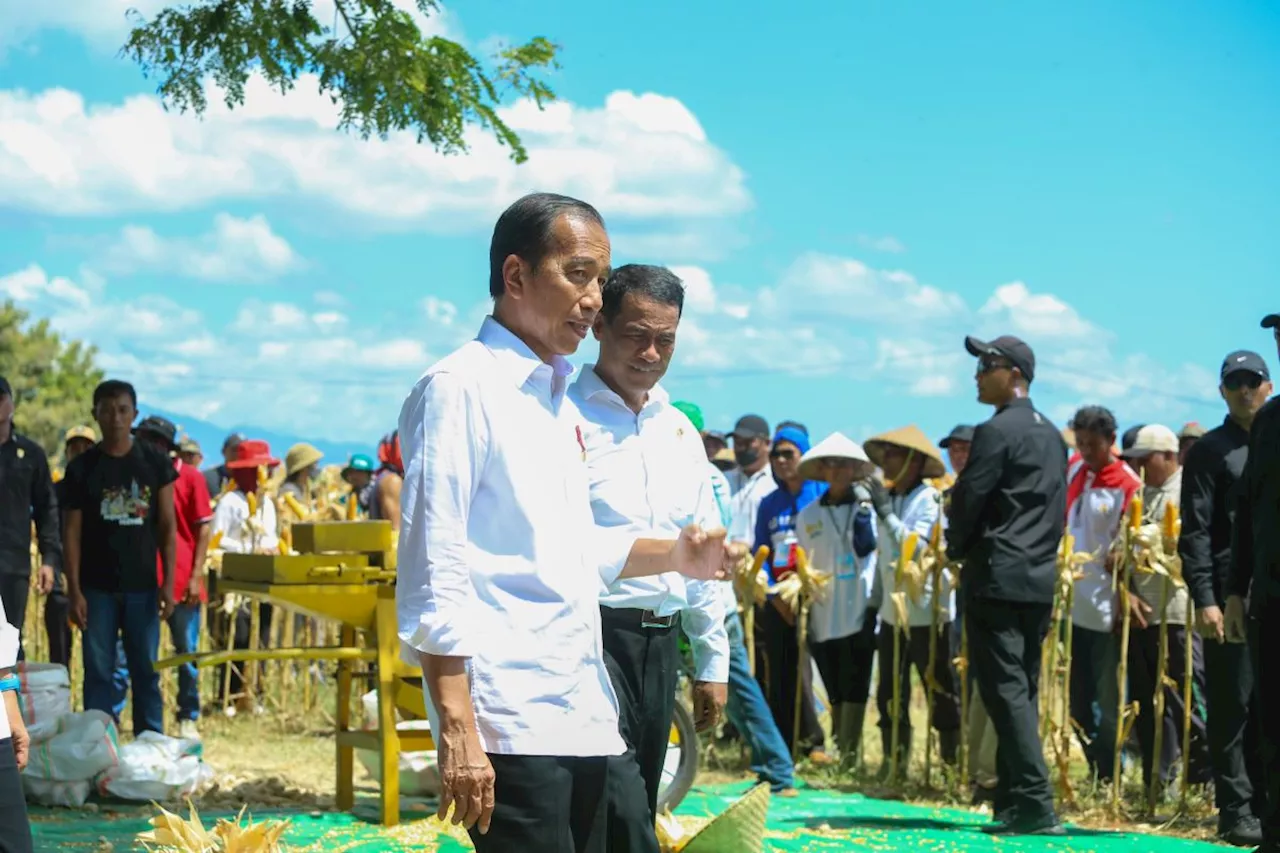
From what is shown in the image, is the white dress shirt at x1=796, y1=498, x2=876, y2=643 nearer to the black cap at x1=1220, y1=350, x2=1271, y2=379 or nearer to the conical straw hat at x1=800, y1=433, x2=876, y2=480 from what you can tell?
the conical straw hat at x1=800, y1=433, x2=876, y2=480

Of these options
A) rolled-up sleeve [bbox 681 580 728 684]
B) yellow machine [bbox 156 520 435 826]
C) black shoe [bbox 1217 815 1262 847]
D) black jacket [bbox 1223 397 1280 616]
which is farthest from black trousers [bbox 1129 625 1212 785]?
rolled-up sleeve [bbox 681 580 728 684]

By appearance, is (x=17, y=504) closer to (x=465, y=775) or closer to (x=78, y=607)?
(x=78, y=607)

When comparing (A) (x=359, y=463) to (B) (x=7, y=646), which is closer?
(B) (x=7, y=646)

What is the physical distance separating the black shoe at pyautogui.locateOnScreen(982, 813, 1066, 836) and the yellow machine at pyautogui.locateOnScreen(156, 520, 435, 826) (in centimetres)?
275

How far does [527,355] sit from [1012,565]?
495 centimetres

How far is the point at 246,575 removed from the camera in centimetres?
768

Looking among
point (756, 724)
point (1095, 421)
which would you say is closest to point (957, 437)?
point (1095, 421)

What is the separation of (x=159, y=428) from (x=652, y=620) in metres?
7.41

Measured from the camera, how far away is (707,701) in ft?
16.8

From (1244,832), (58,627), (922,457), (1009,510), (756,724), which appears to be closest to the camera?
(1244,832)

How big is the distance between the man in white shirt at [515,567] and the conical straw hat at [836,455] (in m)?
6.64

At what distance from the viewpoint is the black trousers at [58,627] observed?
1143 cm

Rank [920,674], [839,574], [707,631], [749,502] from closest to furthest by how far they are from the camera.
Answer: [707,631], [920,674], [839,574], [749,502]

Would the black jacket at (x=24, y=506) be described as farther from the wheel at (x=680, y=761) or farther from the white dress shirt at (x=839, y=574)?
the white dress shirt at (x=839, y=574)
